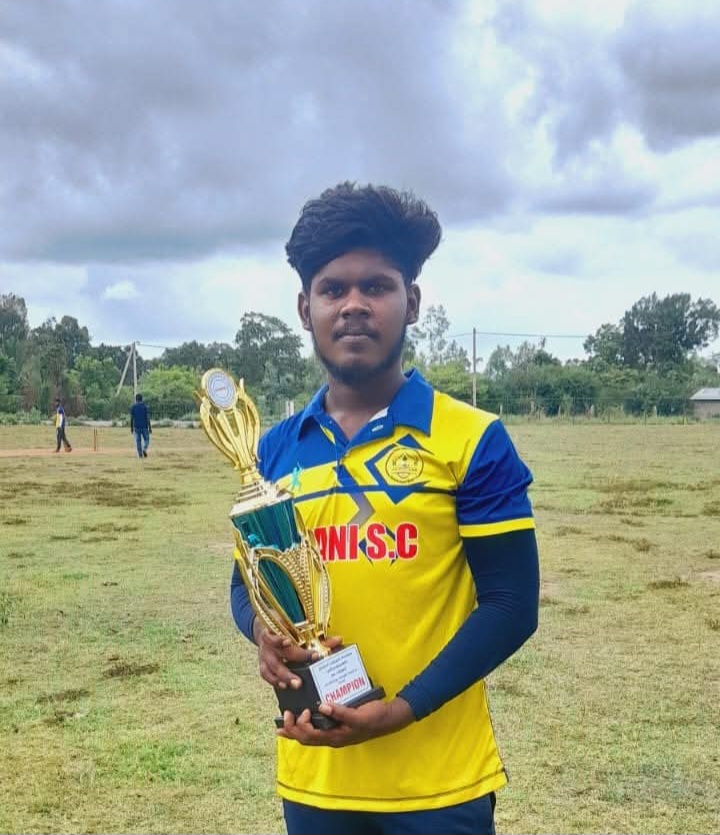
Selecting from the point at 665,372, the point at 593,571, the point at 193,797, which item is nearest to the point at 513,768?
the point at 193,797

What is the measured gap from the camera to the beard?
1.73 m

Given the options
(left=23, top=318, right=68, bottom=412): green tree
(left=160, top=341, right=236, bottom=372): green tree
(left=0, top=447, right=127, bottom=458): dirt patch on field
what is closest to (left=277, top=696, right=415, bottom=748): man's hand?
(left=0, top=447, right=127, bottom=458): dirt patch on field

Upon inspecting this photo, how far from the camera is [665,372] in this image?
64.4 meters

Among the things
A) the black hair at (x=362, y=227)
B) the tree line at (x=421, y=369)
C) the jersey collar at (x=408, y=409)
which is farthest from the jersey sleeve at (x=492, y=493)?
the tree line at (x=421, y=369)

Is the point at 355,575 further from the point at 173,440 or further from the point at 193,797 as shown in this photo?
the point at 173,440

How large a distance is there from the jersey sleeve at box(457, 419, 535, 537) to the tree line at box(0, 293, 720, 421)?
31.3m

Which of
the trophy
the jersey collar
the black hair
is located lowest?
the trophy

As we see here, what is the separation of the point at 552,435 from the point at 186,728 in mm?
27646

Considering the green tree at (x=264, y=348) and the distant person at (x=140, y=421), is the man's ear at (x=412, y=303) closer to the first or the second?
the distant person at (x=140, y=421)

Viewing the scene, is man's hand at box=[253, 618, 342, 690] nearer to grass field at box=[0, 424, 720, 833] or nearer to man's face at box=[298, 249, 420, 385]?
man's face at box=[298, 249, 420, 385]

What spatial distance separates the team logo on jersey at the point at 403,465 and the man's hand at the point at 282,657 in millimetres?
294

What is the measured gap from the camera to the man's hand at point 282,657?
1.54 metres

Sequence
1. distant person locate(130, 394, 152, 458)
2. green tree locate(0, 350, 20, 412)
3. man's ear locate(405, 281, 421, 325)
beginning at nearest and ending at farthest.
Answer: man's ear locate(405, 281, 421, 325)
distant person locate(130, 394, 152, 458)
green tree locate(0, 350, 20, 412)

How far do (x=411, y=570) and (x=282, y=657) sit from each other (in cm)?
26
